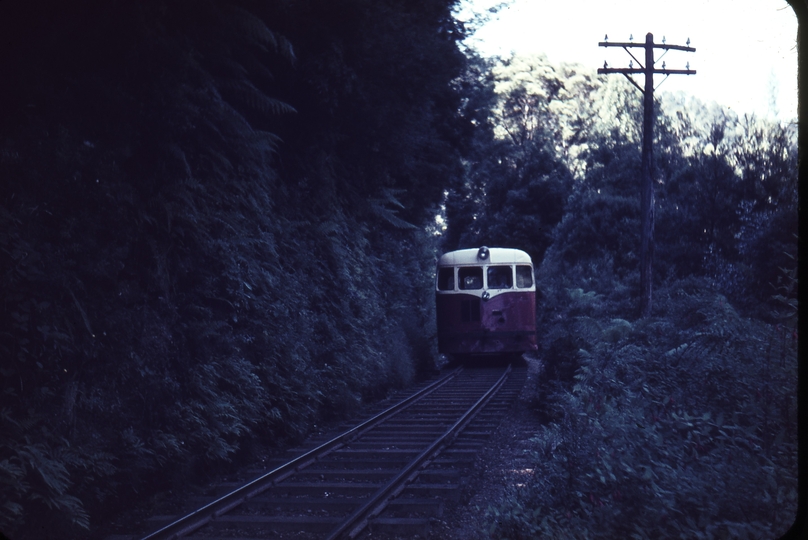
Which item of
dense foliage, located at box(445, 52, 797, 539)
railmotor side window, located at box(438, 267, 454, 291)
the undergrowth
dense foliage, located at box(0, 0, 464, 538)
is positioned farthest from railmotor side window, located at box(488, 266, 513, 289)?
the undergrowth

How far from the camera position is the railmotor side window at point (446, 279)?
20.0 metres

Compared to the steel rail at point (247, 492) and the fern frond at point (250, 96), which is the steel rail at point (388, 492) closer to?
the steel rail at point (247, 492)

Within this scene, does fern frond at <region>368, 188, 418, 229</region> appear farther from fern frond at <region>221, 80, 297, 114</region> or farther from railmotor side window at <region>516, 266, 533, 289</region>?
fern frond at <region>221, 80, 297, 114</region>

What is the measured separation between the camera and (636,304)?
20.0 metres

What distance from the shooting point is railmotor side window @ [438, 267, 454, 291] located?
2005 cm

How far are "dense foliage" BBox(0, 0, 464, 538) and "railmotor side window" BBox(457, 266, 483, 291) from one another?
Answer: 6.53 m

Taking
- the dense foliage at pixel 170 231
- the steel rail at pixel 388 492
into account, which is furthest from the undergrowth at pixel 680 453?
the dense foliage at pixel 170 231

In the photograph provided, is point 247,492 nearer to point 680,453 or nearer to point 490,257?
point 680,453

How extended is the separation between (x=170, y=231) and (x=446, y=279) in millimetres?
12923

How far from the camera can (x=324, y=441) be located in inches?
381

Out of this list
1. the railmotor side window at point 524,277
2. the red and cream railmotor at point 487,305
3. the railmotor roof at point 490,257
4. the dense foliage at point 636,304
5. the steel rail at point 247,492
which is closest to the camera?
the dense foliage at point 636,304

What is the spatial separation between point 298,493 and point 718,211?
1690cm

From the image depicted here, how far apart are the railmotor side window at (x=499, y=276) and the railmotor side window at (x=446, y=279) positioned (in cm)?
106

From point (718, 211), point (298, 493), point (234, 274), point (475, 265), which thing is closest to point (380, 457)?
point (298, 493)
